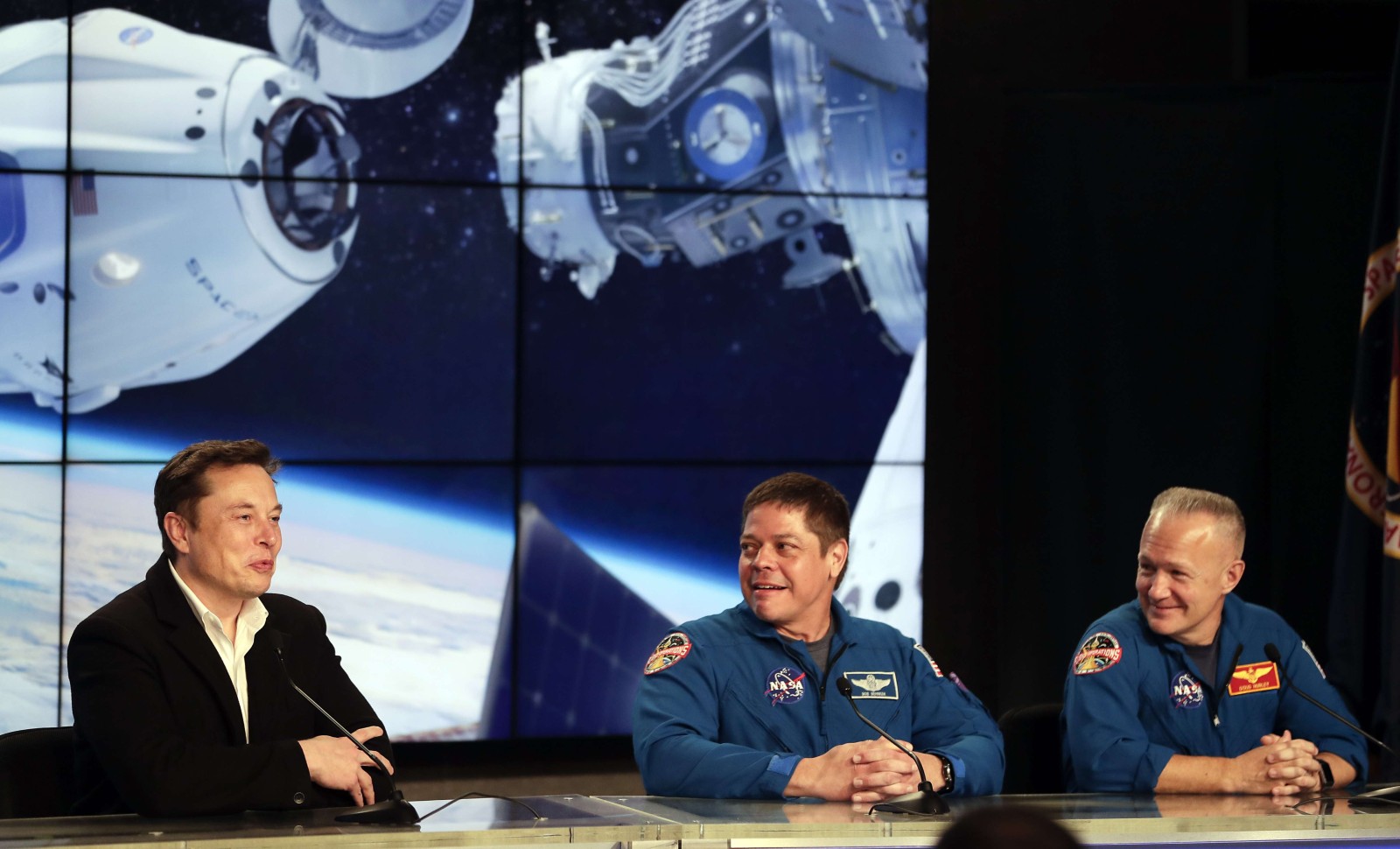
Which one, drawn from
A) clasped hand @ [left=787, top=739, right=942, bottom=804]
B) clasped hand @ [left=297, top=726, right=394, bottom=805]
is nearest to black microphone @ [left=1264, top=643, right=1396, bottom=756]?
clasped hand @ [left=787, top=739, right=942, bottom=804]

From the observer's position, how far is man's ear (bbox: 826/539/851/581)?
2.80 metres

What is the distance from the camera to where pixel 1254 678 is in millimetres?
2957

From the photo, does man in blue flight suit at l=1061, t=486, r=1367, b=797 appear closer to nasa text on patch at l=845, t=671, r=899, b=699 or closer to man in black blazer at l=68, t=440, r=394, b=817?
nasa text on patch at l=845, t=671, r=899, b=699

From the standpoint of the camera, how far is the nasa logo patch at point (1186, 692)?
2.91 metres

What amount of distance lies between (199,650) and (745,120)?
2503 millimetres

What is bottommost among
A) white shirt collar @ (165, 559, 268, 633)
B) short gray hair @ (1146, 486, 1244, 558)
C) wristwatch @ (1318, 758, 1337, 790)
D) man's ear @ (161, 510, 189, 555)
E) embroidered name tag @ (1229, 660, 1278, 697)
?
wristwatch @ (1318, 758, 1337, 790)

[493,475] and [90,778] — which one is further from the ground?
[493,475]

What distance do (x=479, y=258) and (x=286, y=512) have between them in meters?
0.89

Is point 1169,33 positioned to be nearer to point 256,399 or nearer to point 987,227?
point 987,227

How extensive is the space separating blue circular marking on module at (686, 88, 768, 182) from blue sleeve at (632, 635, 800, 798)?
201 cm

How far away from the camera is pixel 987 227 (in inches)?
181

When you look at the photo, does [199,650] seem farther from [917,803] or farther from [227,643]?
[917,803]

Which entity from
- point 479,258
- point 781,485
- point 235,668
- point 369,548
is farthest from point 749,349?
point 235,668

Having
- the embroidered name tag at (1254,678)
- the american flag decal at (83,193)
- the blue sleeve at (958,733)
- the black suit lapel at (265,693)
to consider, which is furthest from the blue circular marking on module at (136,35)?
the embroidered name tag at (1254,678)
